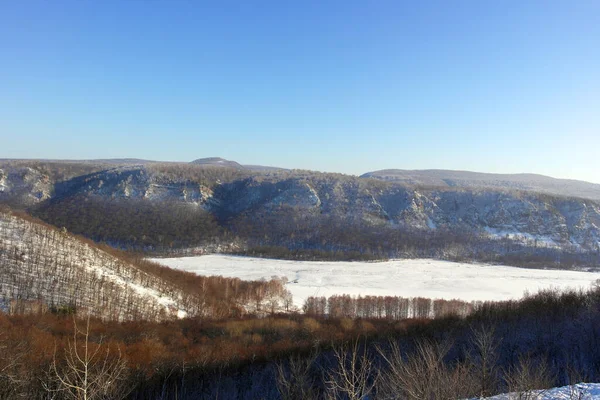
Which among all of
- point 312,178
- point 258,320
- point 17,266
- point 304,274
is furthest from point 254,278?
point 312,178

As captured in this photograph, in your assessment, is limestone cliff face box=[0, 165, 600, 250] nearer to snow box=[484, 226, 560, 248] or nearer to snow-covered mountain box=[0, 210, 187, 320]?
snow box=[484, 226, 560, 248]

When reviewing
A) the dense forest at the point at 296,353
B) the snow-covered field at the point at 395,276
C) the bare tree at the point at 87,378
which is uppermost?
the bare tree at the point at 87,378

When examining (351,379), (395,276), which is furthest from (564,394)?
(395,276)

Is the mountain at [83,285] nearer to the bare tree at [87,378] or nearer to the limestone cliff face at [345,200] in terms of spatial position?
the bare tree at [87,378]

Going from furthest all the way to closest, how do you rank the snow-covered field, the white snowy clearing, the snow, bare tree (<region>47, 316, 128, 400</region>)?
the snow
the snow-covered field
the white snowy clearing
bare tree (<region>47, 316, 128, 400</region>)

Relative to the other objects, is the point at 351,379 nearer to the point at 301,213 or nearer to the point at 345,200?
the point at 301,213

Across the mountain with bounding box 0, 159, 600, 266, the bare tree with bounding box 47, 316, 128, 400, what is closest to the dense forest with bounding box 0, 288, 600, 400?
the bare tree with bounding box 47, 316, 128, 400

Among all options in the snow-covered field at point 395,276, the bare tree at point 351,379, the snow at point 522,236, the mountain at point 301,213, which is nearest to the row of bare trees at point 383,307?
the snow-covered field at point 395,276

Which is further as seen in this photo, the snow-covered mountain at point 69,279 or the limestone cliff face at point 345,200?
the limestone cliff face at point 345,200

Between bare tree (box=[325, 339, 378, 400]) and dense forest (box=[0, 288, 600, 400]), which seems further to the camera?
dense forest (box=[0, 288, 600, 400])
